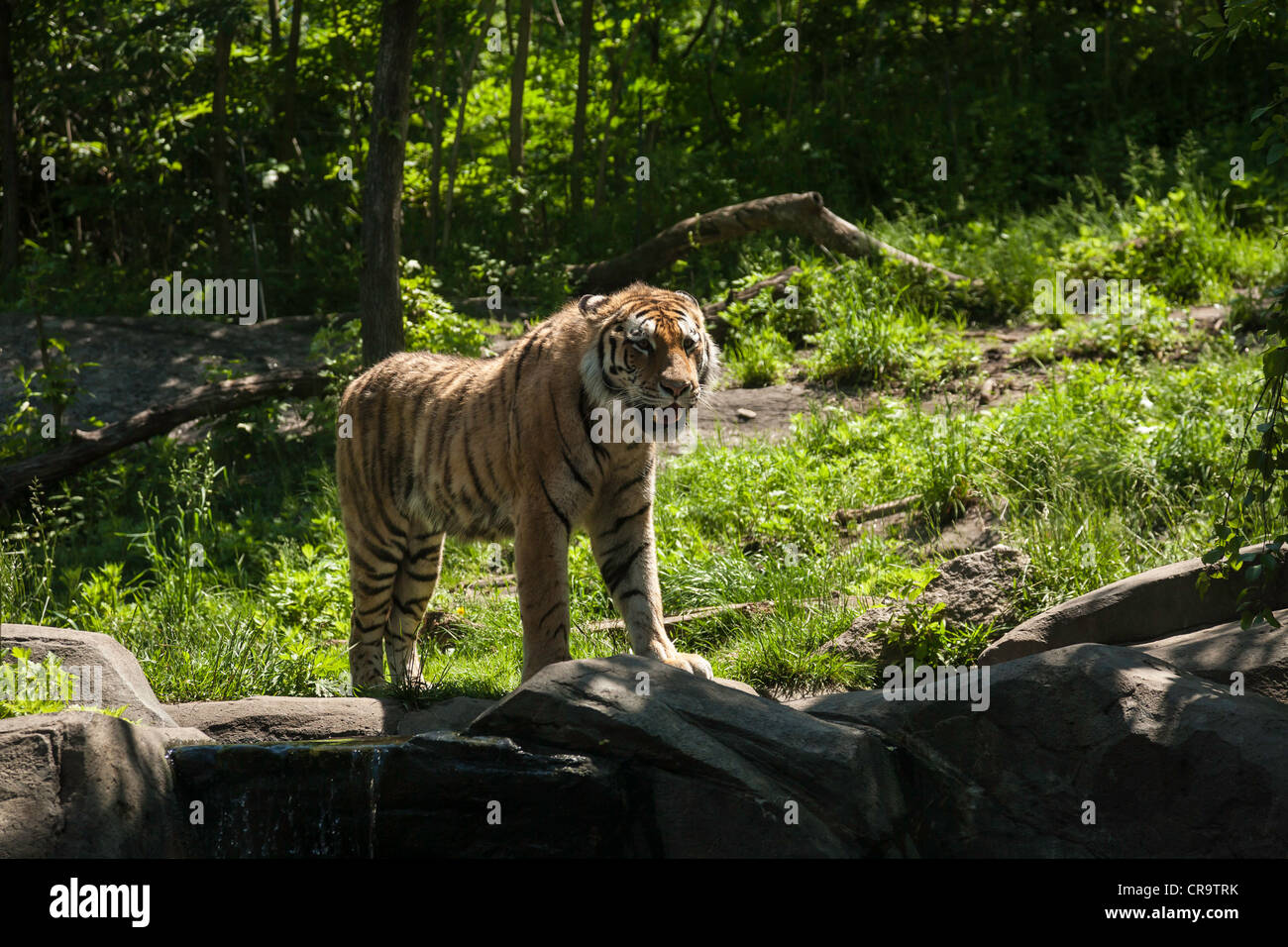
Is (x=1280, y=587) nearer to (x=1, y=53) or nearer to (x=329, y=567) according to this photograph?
(x=329, y=567)

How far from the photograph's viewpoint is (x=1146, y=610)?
5.12 m

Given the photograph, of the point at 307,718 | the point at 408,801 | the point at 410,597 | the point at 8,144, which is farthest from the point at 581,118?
the point at 408,801

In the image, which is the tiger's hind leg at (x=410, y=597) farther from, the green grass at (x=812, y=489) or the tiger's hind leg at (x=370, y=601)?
the green grass at (x=812, y=489)

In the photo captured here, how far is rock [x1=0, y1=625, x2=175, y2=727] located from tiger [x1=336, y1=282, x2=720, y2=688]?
113cm

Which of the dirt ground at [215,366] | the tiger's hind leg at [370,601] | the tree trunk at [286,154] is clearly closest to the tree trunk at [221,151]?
the tree trunk at [286,154]

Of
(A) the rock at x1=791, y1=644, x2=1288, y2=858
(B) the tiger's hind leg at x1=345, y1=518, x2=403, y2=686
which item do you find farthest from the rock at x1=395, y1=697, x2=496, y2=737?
(A) the rock at x1=791, y1=644, x2=1288, y2=858

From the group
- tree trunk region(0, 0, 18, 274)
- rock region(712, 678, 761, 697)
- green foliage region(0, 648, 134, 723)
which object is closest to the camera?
green foliage region(0, 648, 134, 723)

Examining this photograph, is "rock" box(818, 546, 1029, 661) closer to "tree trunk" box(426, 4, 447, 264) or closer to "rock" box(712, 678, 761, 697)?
"rock" box(712, 678, 761, 697)

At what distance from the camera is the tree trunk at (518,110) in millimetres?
12602

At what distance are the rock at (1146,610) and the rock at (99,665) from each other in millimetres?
3622

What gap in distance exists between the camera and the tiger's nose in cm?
514

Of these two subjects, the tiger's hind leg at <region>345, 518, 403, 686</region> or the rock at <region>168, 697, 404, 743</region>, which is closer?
the rock at <region>168, 697, 404, 743</region>

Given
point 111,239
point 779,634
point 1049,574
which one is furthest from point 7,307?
point 1049,574

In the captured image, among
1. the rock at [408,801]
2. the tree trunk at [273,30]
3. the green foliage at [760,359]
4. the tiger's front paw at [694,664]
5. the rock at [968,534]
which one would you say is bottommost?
the rock at [408,801]
